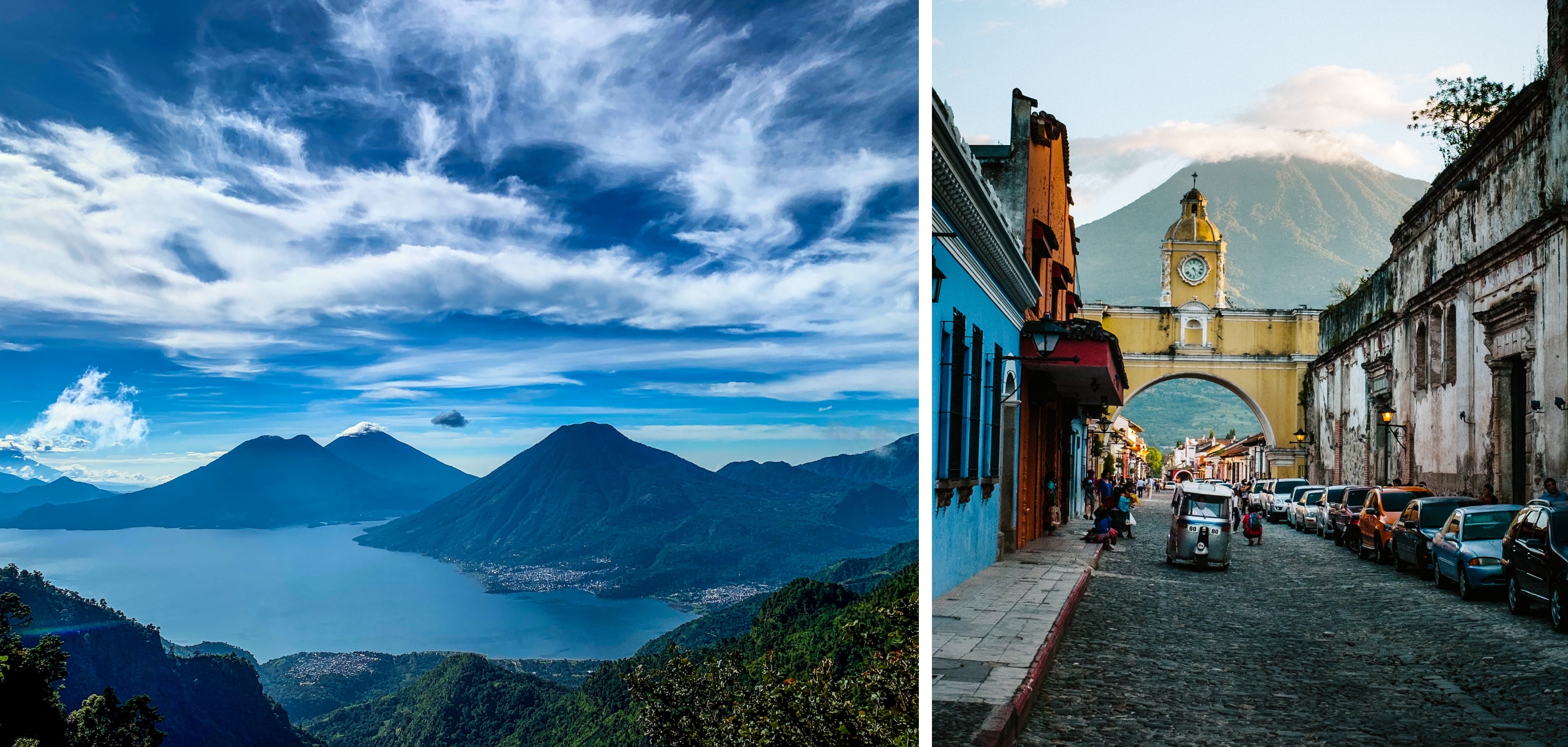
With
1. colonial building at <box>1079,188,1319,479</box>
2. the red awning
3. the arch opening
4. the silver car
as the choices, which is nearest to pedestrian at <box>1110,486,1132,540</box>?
the red awning

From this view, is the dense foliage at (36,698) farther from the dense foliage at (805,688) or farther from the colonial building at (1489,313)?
the colonial building at (1489,313)

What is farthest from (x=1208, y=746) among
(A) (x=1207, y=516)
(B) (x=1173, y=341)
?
(B) (x=1173, y=341)

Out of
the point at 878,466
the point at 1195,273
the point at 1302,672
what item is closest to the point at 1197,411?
the point at 1195,273

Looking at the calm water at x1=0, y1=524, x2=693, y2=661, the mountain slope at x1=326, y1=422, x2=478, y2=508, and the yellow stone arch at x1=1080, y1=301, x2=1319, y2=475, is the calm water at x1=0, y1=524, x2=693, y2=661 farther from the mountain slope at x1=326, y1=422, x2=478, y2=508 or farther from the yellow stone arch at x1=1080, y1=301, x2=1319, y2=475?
the yellow stone arch at x1=1080, y1=301, x2=1319, y2=475

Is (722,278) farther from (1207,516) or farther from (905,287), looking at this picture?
(1207,516)

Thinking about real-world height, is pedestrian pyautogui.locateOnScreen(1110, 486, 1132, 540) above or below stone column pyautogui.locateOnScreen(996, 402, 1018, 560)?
below

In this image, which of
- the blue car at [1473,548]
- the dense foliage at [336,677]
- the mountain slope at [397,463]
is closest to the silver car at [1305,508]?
the blue car at [1473,548]
